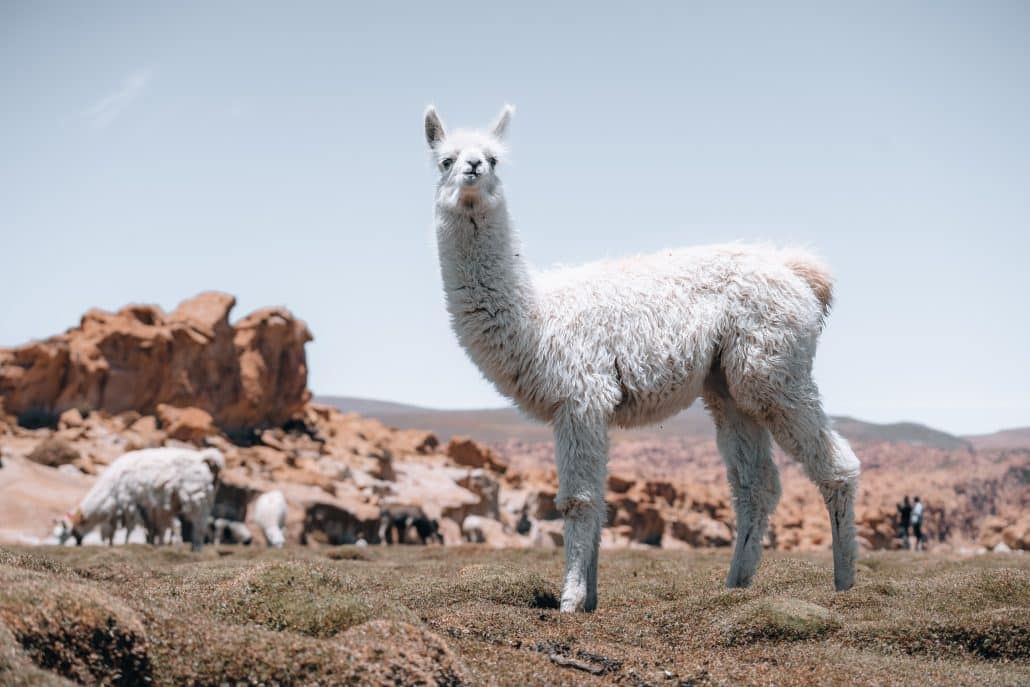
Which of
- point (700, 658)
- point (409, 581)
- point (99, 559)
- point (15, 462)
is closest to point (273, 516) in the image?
point (15, 462)

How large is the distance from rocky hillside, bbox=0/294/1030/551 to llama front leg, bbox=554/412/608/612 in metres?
18.7

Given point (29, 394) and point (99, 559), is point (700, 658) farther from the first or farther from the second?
point (29, 394)

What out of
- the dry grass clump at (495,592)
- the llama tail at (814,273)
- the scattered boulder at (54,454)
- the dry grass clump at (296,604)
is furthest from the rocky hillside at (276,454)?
the llama tail at (814,273)

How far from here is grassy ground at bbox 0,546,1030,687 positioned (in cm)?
410

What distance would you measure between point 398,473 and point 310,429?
856 cm

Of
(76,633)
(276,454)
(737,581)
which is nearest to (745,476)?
(737,581)

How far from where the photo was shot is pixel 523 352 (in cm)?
780

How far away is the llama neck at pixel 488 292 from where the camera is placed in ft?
25.8

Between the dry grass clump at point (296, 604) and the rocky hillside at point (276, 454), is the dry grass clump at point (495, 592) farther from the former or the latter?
the rocky hillside at point (276, 454)

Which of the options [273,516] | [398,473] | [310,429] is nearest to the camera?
[273,516]

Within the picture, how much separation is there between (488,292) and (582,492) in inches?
69.8

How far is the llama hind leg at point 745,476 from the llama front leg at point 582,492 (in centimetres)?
150

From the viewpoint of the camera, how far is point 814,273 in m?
8.70

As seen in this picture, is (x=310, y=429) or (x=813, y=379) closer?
(x=813, y=379)
